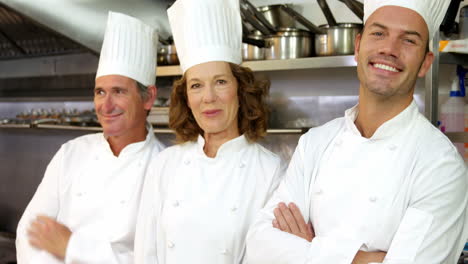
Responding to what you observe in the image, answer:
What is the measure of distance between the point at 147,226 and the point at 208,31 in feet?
2.53

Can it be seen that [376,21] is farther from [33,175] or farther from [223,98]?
[33,175]

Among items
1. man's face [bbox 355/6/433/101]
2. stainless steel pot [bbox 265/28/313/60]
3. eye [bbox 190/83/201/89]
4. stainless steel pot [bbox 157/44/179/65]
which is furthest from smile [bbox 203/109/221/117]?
stainless steel pot [bbox 157/44/179/65]

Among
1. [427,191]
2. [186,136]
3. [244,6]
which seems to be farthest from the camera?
[244,6]

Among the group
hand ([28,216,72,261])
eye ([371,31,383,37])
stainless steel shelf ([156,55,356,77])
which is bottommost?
hand ([28,216,72,261])

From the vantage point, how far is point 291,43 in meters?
2.48

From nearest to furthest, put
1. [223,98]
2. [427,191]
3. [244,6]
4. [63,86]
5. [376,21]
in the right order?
1. [427,191]
2. [376,21]
3. [223,98]
4. [244,6]
5. [63,86]

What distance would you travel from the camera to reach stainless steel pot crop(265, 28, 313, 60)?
2477 mm

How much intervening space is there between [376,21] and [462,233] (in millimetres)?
648

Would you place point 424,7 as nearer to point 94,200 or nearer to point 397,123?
point 397,123

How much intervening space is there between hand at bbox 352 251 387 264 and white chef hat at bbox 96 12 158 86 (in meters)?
1.29

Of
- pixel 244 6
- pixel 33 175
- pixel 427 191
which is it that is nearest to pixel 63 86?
pixel 33 175

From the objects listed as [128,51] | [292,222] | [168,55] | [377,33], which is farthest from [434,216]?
[168,55]

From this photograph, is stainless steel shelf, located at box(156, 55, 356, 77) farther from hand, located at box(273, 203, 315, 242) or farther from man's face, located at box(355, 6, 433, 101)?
hand, located at box(273, 203, 315, 242)

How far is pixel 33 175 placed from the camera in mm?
4535
